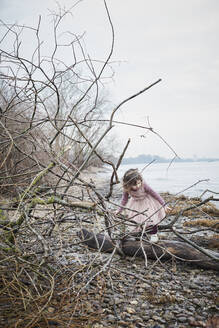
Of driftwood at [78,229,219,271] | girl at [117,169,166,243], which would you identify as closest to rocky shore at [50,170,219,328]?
driftwood at [78,229,219,271]

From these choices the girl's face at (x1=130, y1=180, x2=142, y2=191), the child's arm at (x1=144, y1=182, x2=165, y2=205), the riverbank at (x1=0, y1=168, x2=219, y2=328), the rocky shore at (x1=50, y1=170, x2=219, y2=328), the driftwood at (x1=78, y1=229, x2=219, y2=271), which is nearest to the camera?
the riverbank at (x1=0, y1=168, x2=219, y2=328)

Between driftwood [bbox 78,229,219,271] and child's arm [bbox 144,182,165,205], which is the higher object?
child's arm [bbox 144,182,165,205]

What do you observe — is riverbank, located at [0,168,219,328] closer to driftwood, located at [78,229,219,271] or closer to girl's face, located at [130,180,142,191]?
driftwood, located at [78,229,219,271]

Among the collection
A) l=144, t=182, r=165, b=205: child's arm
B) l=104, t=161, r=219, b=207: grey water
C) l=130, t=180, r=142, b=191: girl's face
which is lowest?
l=104, t=161, r=219, b=207: grey water

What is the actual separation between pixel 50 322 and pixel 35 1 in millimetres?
2807

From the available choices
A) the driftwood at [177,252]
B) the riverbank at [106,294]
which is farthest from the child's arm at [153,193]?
the riverbank at [106,294]

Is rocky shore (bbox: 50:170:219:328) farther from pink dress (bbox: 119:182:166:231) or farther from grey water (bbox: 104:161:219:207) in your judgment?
pink dress (bbox: 119:182:166:231)

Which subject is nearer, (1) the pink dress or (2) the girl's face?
(2) the girl's face

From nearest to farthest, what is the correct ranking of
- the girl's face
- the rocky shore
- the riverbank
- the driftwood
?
the riverbank < the rocky shore < the driftwood < the girl's face

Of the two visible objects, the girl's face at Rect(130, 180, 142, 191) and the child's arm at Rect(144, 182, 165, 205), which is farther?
the child's arm at Rect(144, 182, 165, 205)

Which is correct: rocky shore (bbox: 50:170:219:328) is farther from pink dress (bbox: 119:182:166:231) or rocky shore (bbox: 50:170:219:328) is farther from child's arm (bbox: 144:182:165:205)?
child's arm (bbox: 144:182:165:205)

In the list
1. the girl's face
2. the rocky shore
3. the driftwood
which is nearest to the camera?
the rocky shore

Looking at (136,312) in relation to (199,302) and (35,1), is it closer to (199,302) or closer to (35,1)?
(199,302)

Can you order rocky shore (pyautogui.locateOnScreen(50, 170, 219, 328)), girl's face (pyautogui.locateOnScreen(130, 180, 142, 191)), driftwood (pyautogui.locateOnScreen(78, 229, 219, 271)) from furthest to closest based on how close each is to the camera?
1. girl's face (pyautogui.locateOnScreen(130, 180, 142, 191))
2. driftwood (pyautogui.locateOnScreen(78, 229, 219, 271))
3. rocky shore (pyautogui.locateOnScreen(50, 170, 219, 328))
